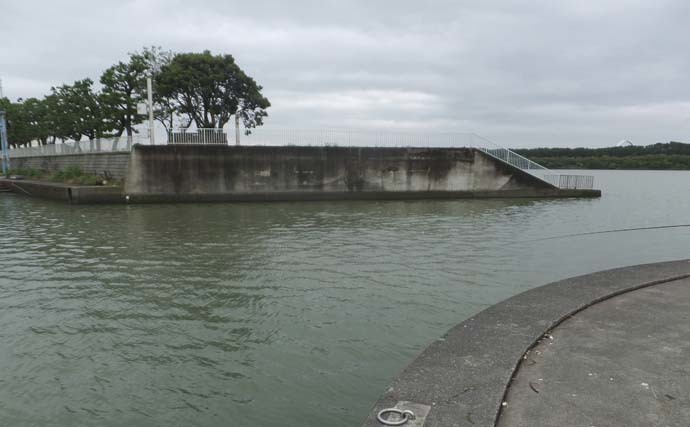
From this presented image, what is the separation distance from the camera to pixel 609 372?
10.7 ft

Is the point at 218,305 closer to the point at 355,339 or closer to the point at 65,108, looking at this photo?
the point at 355,339

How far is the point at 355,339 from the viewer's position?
5.18 m

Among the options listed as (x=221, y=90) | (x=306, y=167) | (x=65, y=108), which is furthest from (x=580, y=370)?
(x=65, y=108)

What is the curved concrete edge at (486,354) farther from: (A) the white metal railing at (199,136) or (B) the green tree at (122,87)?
(B) the green tree at (122,87)

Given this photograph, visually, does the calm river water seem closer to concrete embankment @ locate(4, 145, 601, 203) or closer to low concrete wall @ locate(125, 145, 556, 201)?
concrete embankment @ locate(4, 145, 601, 203)

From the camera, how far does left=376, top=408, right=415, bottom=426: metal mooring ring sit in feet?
8.63

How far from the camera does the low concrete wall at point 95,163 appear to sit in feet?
76.6

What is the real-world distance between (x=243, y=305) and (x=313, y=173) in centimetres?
1862

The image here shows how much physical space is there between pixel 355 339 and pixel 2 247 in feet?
35.9

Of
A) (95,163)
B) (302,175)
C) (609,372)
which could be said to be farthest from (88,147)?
(609,372)

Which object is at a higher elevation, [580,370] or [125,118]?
[125,118]

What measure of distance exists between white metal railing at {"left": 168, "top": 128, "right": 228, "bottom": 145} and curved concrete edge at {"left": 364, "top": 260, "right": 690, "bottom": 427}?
2111 centimetres

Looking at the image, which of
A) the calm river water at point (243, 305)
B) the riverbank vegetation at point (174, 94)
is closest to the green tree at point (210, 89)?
the riverbank vegetation at point (174, 94)

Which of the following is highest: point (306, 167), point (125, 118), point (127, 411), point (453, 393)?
point (125, 118)
